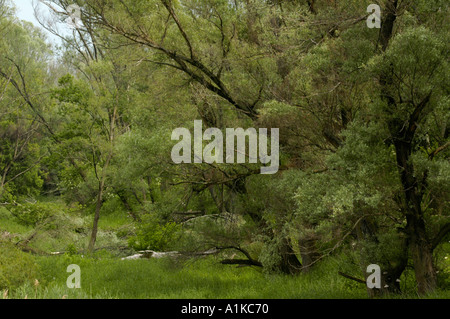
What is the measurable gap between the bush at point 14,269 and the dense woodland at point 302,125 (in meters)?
1.55

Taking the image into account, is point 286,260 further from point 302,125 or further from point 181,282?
point 302,125

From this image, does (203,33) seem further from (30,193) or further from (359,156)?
(30,193)

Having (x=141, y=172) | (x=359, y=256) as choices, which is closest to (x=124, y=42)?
(x=141, y=172)

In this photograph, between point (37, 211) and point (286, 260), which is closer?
point (286, 260)

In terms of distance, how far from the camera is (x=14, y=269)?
31.1 ft

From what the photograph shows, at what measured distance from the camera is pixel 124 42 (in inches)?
475

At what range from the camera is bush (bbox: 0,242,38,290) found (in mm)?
9013

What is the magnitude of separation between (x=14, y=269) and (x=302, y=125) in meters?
6.43

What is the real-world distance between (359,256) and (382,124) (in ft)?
8.78

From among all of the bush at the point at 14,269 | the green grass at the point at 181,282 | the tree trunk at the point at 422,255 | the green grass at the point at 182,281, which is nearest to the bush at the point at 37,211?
the green grass at the point at 182,281

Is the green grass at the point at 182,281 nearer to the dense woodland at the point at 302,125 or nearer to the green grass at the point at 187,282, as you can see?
the green grass at the point at 187,282

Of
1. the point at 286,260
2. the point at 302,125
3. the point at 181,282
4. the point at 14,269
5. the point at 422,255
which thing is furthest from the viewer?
the point at 181,282

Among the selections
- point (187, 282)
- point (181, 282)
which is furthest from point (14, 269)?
point (187, 282)

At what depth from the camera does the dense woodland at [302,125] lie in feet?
25.2
